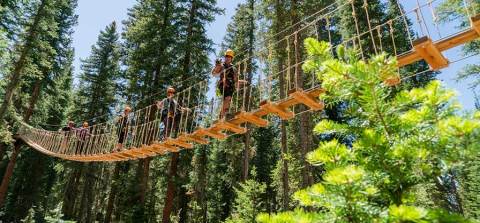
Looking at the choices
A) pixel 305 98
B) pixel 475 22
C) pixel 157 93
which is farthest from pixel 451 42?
pixel 157 93

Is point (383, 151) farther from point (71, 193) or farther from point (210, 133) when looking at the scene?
point (71, 193)

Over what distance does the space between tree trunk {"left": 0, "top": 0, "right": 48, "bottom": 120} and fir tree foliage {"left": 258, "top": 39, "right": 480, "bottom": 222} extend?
1520 centimetres

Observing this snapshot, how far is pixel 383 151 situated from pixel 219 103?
7.39 meters

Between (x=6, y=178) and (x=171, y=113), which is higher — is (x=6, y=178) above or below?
below

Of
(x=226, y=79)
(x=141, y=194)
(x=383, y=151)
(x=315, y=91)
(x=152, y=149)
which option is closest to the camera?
(x=383, y=151)

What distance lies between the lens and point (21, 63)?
15.8 m

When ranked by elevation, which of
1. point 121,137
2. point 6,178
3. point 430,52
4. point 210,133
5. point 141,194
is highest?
point 121,137

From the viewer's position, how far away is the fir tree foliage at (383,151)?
120 cm

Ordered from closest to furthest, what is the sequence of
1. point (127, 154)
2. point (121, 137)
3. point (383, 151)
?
point (383, 151) < point (127, 154) < point (121, 137)

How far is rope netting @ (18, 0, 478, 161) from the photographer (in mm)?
5623

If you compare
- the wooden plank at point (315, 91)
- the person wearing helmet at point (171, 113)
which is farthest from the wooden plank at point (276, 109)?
the person wearing helmet at point (171, 113)

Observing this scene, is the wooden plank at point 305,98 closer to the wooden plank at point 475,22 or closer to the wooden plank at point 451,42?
the wooden plank at point 451,42

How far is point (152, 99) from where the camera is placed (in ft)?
56.2

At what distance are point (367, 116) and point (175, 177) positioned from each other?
13646mm
